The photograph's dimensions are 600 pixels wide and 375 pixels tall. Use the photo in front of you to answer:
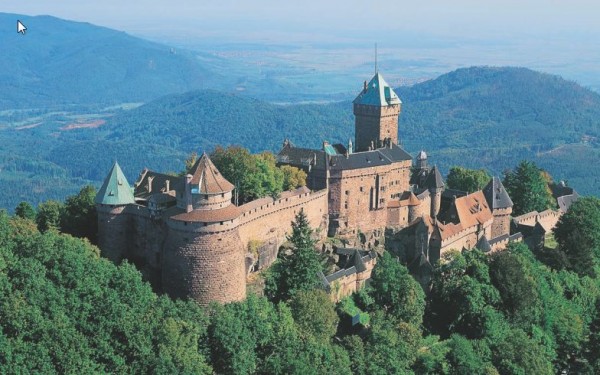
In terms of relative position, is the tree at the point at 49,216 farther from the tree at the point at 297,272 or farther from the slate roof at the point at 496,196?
the slate roof at the point at 496,196

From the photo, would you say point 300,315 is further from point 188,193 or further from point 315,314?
point 188,193

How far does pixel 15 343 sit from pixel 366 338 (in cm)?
2443

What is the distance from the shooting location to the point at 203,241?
183 feet

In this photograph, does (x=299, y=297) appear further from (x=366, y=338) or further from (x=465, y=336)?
(x=465, y=336)

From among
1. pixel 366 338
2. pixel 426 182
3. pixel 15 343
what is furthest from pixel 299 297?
pixel 426 182

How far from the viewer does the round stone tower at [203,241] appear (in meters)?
55.6

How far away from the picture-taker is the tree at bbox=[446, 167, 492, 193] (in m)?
87.7

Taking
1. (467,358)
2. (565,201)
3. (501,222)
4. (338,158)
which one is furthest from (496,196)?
(467,358)

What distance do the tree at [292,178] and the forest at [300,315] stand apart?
574 cm

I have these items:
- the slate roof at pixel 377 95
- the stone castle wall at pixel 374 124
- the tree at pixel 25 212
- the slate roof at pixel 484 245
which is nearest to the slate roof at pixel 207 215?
the tree at pixel 25 212

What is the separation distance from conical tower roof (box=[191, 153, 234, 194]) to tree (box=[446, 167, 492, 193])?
37935mm

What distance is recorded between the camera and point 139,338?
48906 mm

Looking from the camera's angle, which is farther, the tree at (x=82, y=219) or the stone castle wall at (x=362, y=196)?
the stone castle wall at (x=362, y=196)

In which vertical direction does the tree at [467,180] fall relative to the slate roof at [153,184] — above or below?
below
